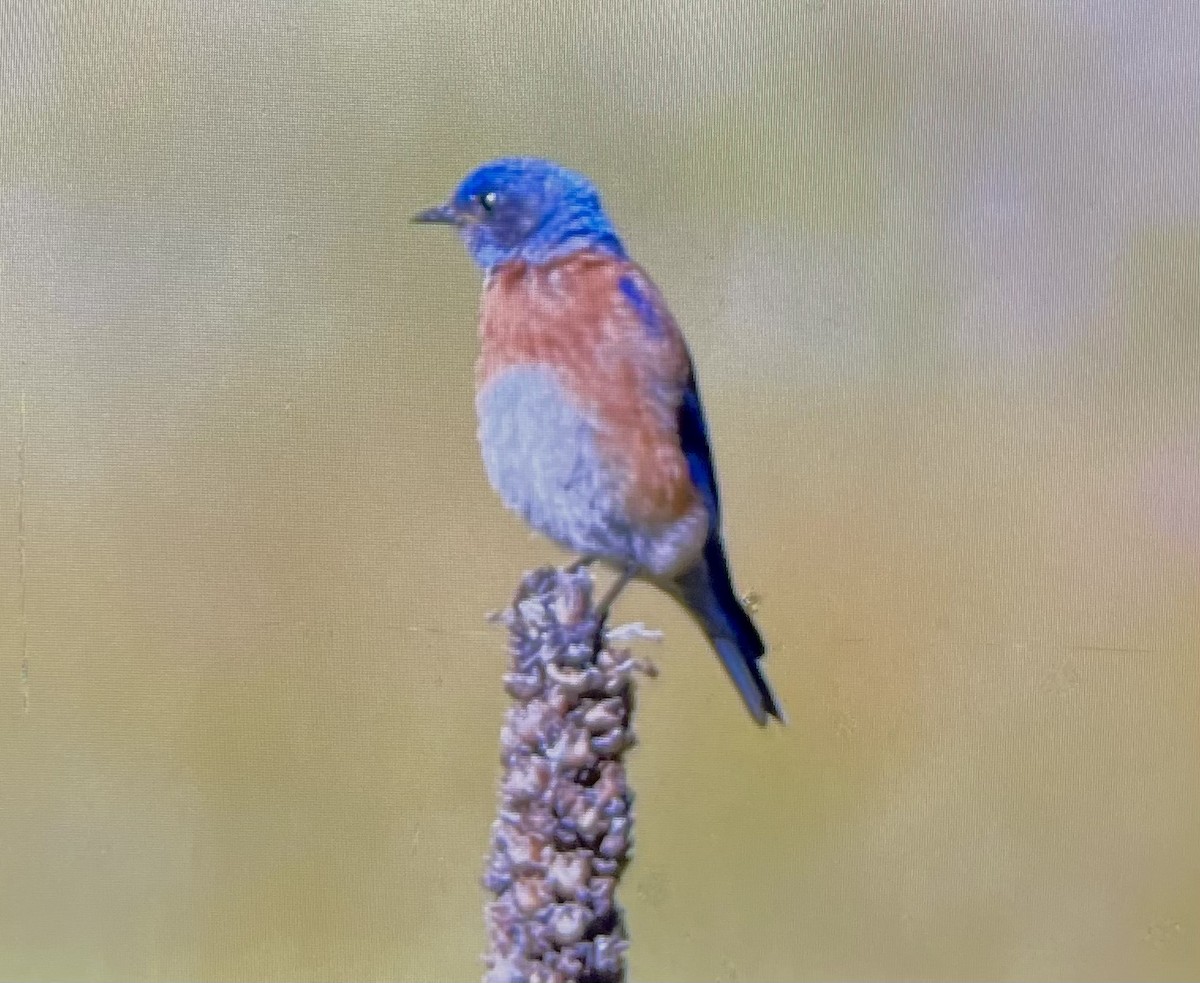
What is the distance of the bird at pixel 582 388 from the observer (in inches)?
46.6

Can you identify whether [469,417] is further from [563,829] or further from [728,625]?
[563,829]

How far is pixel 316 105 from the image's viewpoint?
1.40m

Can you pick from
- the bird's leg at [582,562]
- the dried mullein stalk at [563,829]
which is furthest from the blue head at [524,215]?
the dried mullein stalk at [563,829]

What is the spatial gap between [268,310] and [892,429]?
73 cm

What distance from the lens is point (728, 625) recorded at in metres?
1.37

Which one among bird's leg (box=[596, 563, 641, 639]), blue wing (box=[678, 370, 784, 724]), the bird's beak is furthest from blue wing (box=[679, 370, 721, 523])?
the bird's beak

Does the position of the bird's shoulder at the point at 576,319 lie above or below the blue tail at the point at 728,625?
above

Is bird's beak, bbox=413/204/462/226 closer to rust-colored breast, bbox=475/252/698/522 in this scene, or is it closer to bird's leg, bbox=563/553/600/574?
rust-colored breast, bbox=475/252/698/522

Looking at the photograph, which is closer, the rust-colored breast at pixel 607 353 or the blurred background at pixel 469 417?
the rust-colored breast at pixel 607 353

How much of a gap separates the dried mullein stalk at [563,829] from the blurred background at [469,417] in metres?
0.46

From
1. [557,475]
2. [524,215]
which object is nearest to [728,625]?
[557,475]

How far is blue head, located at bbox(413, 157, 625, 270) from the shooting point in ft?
4.08

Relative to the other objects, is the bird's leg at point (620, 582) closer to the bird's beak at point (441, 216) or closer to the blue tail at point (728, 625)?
the blue tail at point (728, 625)

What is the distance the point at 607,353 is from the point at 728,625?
358 millimetres
